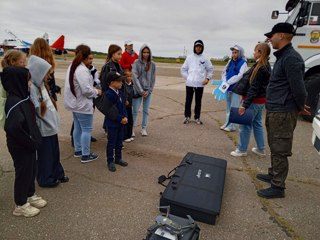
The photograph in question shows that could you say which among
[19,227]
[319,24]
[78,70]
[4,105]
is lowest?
[19,227]

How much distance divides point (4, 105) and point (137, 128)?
375cm

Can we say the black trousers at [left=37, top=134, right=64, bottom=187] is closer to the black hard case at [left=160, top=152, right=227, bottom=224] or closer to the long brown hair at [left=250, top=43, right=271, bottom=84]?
the black hard case at [left=160, top=152, right=227, bottom=224]

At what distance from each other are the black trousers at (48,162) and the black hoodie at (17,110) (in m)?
0.58

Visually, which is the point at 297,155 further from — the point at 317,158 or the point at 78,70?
the point at 78,70

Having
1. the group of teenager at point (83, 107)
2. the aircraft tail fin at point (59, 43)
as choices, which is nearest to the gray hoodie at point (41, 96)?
the group of teenager at point (83, 107)

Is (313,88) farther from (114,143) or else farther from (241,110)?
(114,143)

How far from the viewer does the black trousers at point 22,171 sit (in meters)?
2.74

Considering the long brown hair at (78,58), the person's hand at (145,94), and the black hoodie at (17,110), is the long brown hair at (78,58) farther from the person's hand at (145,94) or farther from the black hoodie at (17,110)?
the person's hand at (145,94)

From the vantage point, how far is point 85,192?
3.37m

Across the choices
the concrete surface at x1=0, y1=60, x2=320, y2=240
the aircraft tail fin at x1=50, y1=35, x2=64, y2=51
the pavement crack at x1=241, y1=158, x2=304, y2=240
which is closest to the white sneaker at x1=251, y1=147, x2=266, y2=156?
the concrete surface at x1=0, y1=60, x2=320, y2=240

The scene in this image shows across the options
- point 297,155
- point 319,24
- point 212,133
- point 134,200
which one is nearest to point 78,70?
point 134,200

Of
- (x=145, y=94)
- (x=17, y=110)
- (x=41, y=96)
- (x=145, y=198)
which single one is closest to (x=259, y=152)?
(x=145, y=94)

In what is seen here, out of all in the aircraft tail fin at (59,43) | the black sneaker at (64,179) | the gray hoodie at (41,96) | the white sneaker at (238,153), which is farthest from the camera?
the aircraft tail fin at (59,43)

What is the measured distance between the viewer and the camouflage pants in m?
3.26
